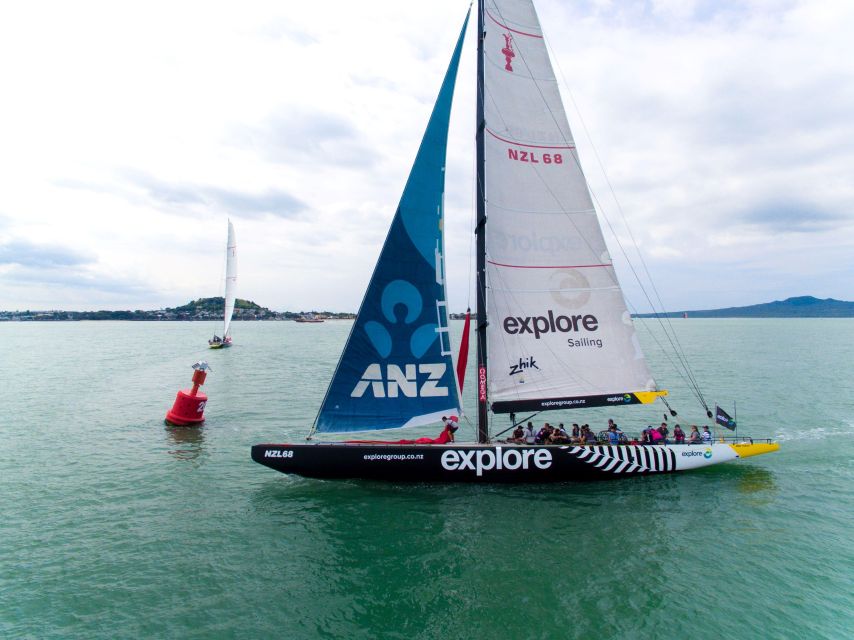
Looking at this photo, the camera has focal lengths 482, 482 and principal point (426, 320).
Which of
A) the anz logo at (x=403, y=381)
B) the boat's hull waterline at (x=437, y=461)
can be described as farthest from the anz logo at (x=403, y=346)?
the boat's hull waterline at (x=437, y=461)

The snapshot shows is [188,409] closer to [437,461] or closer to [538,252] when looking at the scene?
[437,461]

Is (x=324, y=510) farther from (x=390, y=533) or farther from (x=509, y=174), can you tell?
(x=509, y=174)

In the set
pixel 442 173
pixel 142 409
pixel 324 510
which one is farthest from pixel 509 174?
pixel 142 409

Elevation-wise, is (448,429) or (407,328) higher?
(407,328)

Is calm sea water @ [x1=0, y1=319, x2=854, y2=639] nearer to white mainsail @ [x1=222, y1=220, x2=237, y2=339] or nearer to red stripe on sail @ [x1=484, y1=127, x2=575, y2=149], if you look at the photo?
red stripe on sail @ [x1=484, y1=127, x2=575, y2=149]

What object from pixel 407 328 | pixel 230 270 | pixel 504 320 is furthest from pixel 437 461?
pixel 230 270

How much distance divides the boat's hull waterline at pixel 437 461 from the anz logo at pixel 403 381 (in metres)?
1.67

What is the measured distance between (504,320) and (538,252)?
2579 millimetres

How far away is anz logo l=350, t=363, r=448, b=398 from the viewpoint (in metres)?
15.6

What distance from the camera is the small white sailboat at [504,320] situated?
15273 mm

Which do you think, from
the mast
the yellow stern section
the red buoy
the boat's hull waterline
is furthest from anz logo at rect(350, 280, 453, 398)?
the red buoy

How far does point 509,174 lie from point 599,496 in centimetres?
1076

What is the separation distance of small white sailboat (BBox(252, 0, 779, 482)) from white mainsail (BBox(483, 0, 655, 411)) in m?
0.04

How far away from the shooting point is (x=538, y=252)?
16219 mm
